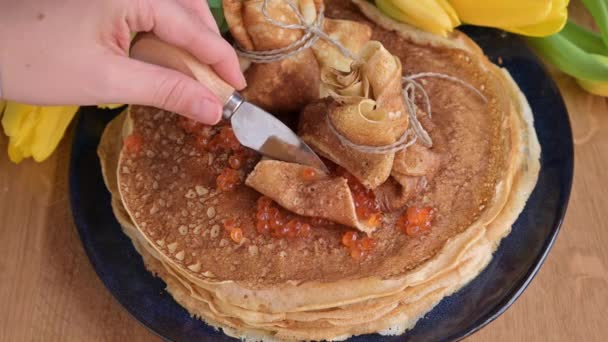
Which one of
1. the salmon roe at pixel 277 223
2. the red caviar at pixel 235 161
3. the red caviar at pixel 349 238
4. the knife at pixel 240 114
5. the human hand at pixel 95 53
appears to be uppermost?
Answer: the human hand at pixel 95 53

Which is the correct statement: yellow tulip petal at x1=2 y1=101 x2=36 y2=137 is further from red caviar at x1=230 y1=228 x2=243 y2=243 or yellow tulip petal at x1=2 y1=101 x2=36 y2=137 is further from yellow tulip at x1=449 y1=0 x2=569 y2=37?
yellow tulip at x1=449 y1=0 x2=569 y2=37

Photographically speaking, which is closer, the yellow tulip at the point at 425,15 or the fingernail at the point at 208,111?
the fingernail at the point at 208,111

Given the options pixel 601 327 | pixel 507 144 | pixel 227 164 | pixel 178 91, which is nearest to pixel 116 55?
pixel 178 91

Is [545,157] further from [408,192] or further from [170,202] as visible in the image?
[170,202]

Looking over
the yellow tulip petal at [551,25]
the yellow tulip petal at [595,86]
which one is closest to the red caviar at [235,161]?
the yellow tulip petal at [551,25]

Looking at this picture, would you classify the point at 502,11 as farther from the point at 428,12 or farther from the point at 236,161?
the point at 236,161

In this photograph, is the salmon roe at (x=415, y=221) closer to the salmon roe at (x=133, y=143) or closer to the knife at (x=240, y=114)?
the knife at (x=240, y=114)

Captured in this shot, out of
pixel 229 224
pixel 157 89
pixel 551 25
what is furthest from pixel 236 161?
pixel 551 25
